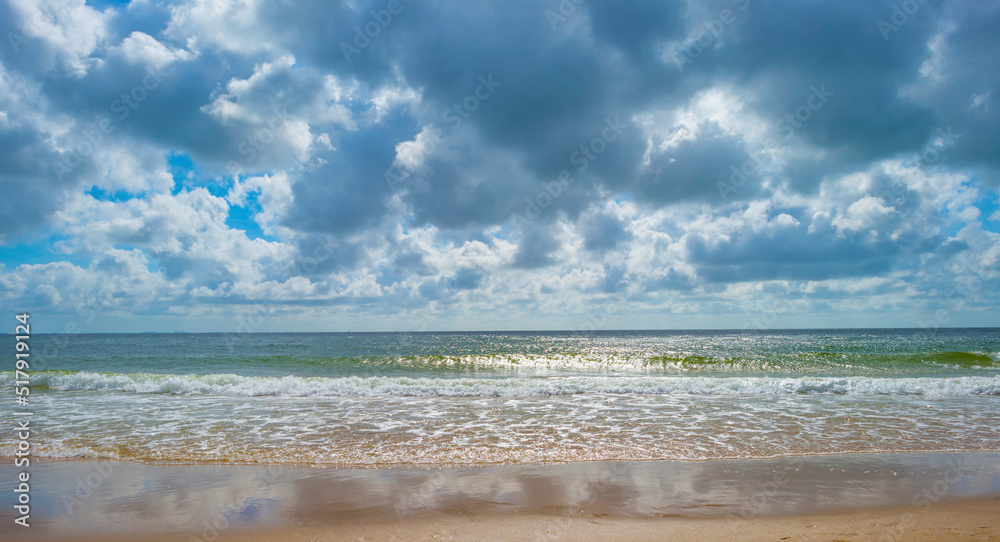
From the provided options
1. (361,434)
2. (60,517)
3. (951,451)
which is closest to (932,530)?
(951,451)

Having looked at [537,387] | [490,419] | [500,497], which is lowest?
[537,387]

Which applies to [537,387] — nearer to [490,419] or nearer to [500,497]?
[490,419]

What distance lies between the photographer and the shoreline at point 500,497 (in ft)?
19.6

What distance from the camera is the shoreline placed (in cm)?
598

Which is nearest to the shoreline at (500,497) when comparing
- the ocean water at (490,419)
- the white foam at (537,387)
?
the ocean water at (490,419)

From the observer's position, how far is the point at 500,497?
693cm

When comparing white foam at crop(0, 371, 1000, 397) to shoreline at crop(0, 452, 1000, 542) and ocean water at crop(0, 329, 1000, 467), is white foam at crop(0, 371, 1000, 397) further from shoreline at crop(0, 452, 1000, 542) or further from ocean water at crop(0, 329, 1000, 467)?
shoreline at crop(0, 452, 1000, 542)

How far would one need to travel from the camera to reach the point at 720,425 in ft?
40.0

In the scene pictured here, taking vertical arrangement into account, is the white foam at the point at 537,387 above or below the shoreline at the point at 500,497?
below

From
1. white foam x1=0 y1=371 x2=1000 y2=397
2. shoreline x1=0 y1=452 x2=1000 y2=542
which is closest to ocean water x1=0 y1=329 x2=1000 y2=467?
white foam x1=0 y1=371 x2=1000 y2=397

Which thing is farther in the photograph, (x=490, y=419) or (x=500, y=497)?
(x=490, y=419)

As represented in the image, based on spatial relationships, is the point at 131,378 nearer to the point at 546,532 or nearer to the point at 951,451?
the point at 546,532

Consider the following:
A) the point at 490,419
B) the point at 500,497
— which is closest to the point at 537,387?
the point at 490,419

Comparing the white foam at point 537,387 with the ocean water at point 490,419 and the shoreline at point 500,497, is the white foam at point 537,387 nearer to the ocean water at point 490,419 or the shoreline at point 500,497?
the ocean water at point 490,419
